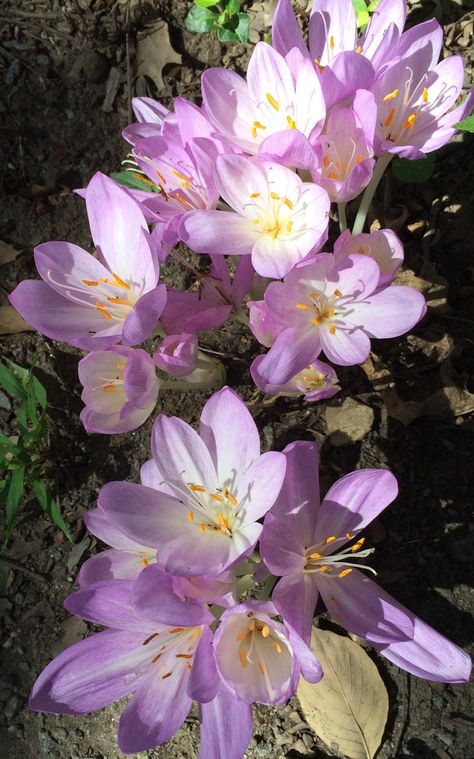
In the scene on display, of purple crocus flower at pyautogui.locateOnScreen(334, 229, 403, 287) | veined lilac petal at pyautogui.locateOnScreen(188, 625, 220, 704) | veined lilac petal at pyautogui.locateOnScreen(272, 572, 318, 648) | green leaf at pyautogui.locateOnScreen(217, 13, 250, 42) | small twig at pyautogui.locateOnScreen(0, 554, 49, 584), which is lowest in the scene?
small twig at pyautogui.locateOnScreen(0, 554, 49, 584)

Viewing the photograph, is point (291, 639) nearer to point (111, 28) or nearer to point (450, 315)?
point (450, 315)

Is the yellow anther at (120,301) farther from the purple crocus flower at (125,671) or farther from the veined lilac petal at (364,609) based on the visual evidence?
the veined lilac petal at (364,609)

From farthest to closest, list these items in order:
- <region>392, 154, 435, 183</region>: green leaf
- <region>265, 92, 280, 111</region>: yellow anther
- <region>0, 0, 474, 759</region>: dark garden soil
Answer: <region>392, 154, 435, 183</region>: green leaf < <region>0, 0, 474, 759</region>: dark garden soil < <region>265, 92, 280, 111</region>: yellow anther

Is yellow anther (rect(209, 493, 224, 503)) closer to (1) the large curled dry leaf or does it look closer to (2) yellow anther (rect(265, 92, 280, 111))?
(1) the large curled dry leaf

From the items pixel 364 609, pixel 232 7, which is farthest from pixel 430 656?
pixel 232 7

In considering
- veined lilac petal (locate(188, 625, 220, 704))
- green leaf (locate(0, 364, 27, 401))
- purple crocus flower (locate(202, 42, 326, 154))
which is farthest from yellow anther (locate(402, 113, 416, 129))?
green leaf (locate(0, 364, 27, 401))

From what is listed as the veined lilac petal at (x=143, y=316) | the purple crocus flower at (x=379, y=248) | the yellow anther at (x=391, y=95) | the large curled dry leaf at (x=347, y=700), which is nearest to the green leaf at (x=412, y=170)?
the yellow anther at (x=391, y=95)
